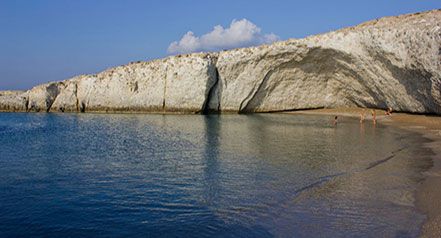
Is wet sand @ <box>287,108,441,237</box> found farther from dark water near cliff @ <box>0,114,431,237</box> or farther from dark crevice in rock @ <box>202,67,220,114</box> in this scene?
dark crevice in rock @ <box>202,67,220,114</box>

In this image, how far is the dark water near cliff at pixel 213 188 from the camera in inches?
328

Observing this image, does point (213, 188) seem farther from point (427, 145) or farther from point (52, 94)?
point (52, 94)

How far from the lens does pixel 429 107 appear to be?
29.6 meters

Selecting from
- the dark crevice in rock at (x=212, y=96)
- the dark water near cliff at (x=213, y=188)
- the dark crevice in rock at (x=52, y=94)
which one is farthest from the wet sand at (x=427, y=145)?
the dark crevice in rock at (x=52, y=94)

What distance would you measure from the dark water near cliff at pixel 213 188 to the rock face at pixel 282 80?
36.4 ft

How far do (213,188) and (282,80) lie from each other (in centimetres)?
3106

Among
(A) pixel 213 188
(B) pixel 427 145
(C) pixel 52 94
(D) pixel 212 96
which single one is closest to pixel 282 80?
(D) pixel 212 96

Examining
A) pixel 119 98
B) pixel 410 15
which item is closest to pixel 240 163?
pixel 410 15

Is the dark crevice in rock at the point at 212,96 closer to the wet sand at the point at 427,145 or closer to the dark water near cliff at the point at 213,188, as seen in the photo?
the wet sand at the point at 427,145

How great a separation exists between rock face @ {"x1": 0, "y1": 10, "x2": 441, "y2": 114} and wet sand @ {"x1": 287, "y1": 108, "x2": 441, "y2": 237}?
1.09 metres

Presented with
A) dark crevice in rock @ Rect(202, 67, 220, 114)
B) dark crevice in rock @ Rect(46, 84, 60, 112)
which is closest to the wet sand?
dark crevice in rock @ Rect(202, 67, 220, 114)

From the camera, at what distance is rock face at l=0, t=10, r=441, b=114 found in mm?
29828

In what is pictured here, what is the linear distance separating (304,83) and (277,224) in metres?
33.8

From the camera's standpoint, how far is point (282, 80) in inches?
1625
